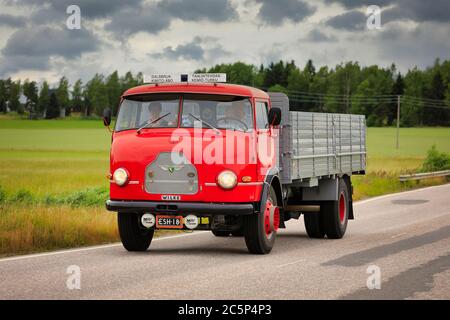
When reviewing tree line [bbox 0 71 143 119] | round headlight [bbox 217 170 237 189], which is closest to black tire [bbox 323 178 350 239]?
round headlight [bbox 217 170 237 189]

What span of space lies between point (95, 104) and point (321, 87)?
4881cm

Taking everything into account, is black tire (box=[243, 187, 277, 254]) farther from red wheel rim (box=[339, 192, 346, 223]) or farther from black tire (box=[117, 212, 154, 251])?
red wheel rim (box=[339, 192, 346, 223])

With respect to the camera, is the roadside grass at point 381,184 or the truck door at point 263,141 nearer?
the truck door at point 263,141

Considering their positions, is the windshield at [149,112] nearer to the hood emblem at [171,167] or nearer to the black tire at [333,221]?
the hood emblem at [171,167]

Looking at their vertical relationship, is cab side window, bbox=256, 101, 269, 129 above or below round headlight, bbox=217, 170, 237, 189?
above

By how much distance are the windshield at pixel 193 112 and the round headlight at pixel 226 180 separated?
814mm

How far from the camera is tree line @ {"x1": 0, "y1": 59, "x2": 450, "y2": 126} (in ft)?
529

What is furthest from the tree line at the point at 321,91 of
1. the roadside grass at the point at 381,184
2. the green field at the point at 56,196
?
the roadside grass at the point at 381,184

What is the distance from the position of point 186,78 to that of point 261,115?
4.23ft

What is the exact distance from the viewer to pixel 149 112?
47.4ft

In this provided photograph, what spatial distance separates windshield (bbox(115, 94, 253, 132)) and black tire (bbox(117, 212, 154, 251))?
1358 millimetres

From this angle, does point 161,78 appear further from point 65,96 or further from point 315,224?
point 65,96

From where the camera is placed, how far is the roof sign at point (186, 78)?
1459 cm
